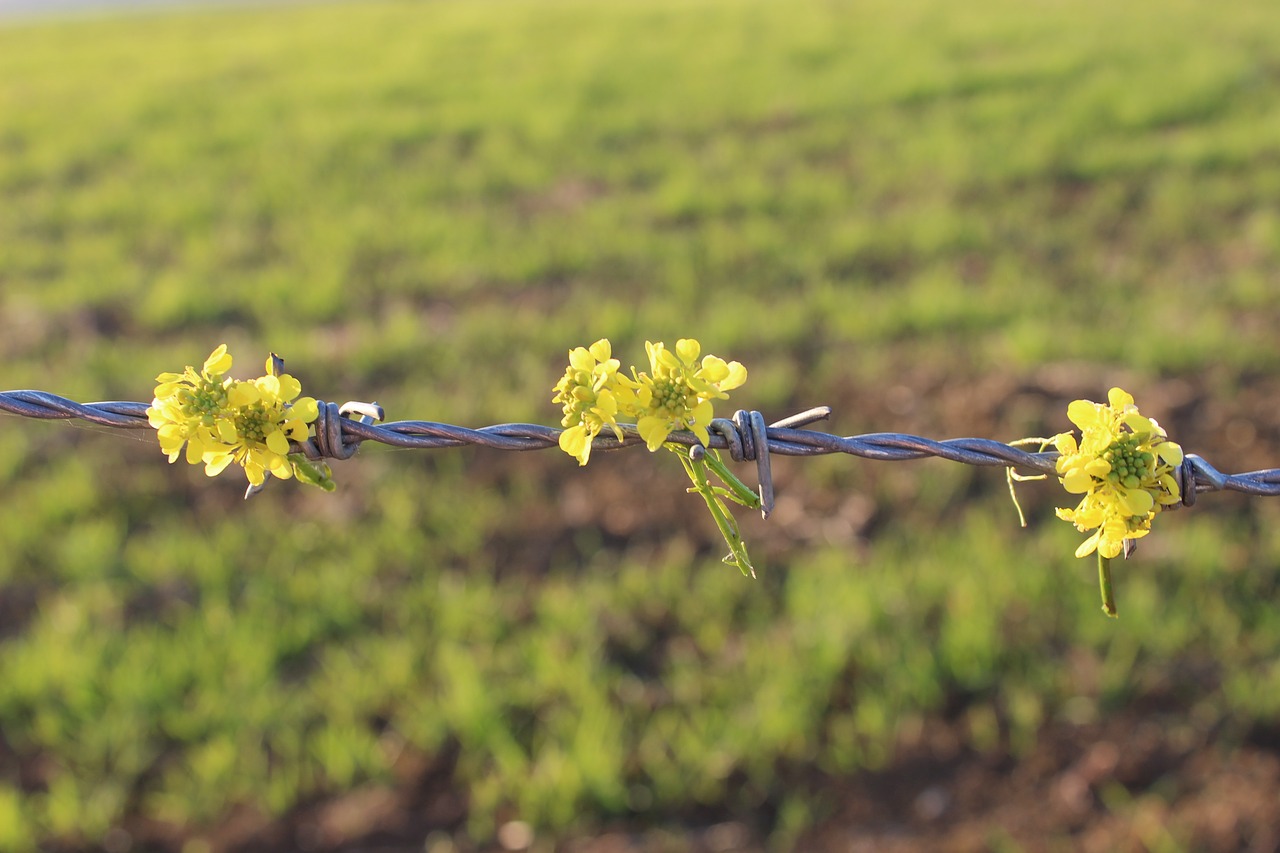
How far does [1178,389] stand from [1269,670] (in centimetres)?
173

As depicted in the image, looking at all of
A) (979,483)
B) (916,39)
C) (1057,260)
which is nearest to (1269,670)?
(979,483)

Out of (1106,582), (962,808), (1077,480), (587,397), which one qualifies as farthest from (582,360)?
(962,808)

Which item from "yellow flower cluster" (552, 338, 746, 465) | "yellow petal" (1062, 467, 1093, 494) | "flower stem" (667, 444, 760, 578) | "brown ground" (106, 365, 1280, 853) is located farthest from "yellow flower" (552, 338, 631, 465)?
"brown ground" (106, 365, 1280, 853)

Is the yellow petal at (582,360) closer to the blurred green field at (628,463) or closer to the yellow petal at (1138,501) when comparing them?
the yellow petal at (1138,501)

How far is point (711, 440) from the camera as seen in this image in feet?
4.44

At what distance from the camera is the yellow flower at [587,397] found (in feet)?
3.86

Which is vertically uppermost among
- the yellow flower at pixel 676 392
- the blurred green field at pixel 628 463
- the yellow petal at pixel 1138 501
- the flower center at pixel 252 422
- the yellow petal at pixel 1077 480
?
the flower center at pixel 252 422

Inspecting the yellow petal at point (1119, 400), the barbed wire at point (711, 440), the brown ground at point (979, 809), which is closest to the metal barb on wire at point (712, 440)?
the barbed wire at point (711, 440)

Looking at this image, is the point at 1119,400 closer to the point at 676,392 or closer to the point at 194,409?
the point at 676,392

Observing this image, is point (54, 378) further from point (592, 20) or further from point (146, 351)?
point (592, 20)

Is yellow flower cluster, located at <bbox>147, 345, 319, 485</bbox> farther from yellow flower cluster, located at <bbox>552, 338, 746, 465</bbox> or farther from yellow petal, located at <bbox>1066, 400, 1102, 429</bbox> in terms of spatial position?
yellow petal, located at <bbox>1066, 400, 1102, 429</bbox>

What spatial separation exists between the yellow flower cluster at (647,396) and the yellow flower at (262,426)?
0.97ft

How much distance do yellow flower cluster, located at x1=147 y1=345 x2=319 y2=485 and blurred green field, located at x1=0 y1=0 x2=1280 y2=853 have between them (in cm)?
160

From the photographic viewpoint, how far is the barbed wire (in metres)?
1.31
